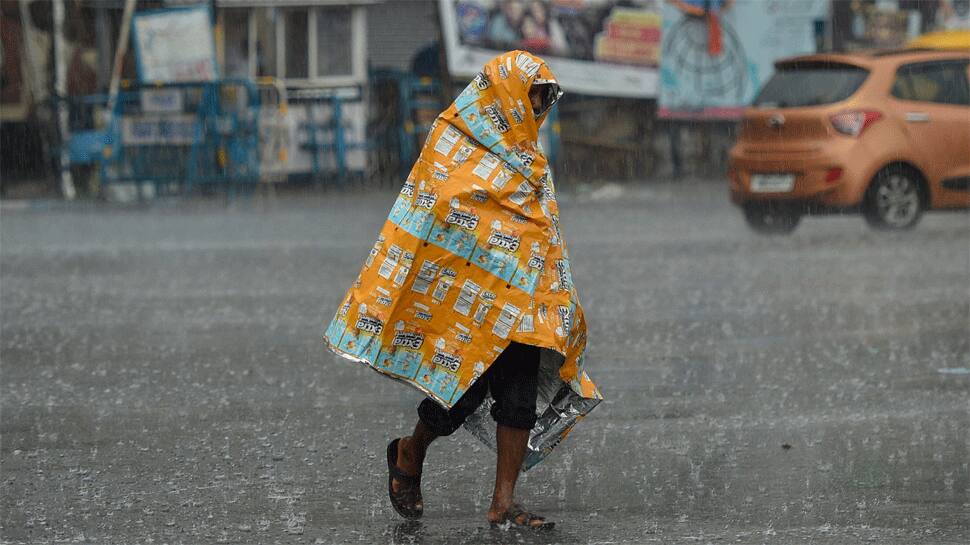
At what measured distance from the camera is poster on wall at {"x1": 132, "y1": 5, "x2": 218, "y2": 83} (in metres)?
22.4

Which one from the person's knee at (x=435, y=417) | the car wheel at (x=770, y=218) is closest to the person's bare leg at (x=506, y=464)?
the person's knee at (x=435, y=417)

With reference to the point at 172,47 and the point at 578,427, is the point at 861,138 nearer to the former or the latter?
the point at 578,427

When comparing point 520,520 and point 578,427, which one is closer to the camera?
point 520,520

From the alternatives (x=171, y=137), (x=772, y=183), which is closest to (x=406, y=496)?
(x=772, y=183)

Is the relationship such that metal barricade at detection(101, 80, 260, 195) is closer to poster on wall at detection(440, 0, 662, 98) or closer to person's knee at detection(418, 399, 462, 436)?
poster on wall at detection(440, 0, 662, 98)

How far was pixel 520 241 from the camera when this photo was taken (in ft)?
17.6

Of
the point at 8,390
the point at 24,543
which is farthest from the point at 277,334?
the point at 24,543

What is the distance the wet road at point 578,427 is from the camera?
566 cm

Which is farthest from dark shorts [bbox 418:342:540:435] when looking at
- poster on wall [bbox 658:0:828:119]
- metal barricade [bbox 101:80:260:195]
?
poster on wall [bbox 658:0:828:119]

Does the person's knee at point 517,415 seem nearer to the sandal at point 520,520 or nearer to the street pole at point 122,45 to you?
the sandal at point 520,520

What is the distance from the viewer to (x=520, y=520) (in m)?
5.43

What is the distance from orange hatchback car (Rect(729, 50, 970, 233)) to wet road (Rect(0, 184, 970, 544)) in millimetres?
1097

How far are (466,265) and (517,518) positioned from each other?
0.84 metres

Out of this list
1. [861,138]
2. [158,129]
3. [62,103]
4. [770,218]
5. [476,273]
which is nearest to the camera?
[476,273]
